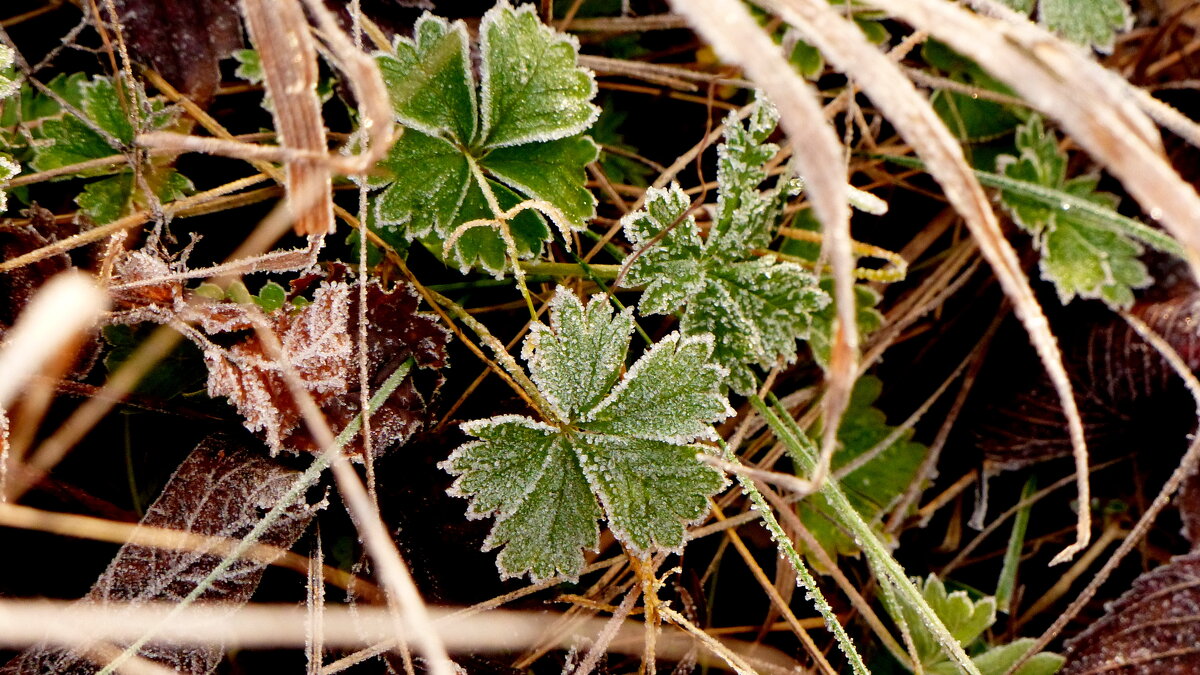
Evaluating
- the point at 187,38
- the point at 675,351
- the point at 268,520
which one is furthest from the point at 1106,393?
the point at 187,38

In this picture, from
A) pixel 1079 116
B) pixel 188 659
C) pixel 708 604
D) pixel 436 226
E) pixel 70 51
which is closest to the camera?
pixel 1079 116

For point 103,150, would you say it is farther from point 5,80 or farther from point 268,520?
point 268,520

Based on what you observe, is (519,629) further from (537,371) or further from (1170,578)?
(1170,578)

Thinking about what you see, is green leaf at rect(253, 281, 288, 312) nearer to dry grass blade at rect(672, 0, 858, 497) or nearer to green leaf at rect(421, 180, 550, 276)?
green leaf at rect(421, 180, 550, 276)

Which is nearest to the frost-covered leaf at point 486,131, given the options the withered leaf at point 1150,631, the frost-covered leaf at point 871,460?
the frost-covered leaf at point 871,460

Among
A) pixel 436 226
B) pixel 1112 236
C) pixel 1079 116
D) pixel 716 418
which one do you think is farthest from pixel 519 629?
pixel 1112 236
